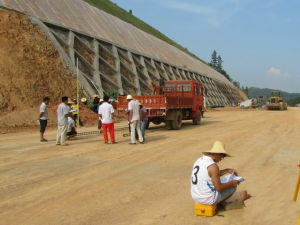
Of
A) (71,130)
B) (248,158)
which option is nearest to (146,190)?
(248,158)

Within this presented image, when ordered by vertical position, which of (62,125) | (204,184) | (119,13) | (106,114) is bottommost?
(204,184)

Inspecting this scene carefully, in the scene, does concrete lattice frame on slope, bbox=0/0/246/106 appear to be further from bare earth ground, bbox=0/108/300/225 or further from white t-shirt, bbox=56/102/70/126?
bare earth ground, bbox=0/108/300/225

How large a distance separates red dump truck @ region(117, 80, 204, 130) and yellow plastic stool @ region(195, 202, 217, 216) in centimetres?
995

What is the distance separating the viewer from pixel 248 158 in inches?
334

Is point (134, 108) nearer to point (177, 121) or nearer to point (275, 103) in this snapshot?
point (177, 121)

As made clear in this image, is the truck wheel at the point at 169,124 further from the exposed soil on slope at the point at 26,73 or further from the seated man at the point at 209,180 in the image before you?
the seated man at the point at 209,180

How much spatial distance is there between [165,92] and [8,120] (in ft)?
29.3

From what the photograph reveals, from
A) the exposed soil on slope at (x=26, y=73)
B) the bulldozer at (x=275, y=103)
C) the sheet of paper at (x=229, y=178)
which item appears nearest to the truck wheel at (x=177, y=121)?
the exposed soil on slope at (x=26, y=73)

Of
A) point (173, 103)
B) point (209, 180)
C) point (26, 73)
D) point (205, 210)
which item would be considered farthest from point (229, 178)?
point (26, 73)

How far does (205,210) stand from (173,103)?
10911 millimetres

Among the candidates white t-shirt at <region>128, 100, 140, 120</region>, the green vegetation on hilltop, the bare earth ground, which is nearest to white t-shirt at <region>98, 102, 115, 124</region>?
white t-shirt at <region>128, 100, 140, 120</region>

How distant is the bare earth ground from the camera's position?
441 cm

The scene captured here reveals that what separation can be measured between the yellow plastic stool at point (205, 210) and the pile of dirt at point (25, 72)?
13.8m

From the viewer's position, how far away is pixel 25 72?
63.1ft
